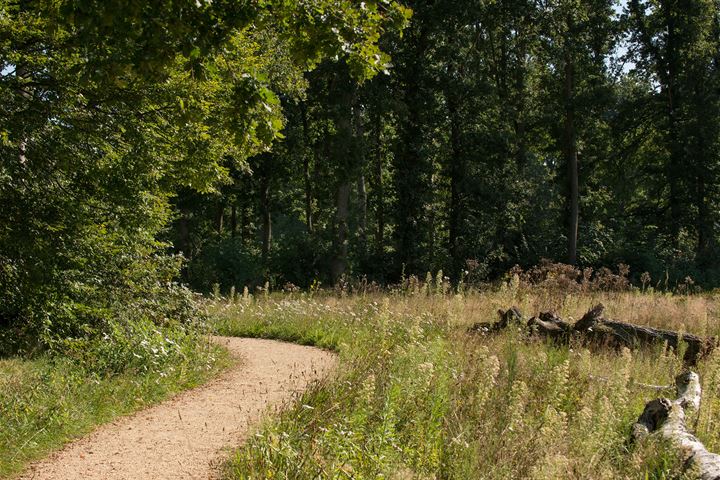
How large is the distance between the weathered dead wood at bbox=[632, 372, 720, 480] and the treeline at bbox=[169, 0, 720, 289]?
1601 centimetres

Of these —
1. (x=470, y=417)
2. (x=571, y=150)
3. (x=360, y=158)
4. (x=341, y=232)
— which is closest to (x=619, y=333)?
(x=470, y=417)

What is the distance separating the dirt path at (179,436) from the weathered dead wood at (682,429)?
3286 millimetres

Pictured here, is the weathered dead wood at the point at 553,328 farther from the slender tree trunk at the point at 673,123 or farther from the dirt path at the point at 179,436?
the slender tree trunk at the point at 673,123

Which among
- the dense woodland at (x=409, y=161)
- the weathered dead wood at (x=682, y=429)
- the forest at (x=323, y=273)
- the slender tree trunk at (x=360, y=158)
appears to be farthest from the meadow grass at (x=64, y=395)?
the slender tree trunk at (x=360, y=158)

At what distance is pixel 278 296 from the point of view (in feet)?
57.6

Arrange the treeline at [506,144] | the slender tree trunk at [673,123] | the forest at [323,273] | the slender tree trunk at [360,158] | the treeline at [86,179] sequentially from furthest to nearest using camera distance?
1. the slender tree trunk at [673,123]
2. the treeline at [506,144]
3. the slender tree trunk at [360,158]
4. the treeline at [86,179]
5. the forest at [323,273]

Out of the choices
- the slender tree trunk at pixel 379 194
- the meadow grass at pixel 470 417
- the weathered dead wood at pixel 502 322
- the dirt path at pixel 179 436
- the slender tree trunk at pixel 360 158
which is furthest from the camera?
the slender tree trunk at pixel 379 194

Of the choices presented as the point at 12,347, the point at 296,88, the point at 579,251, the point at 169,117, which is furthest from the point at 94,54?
the point at 579,251

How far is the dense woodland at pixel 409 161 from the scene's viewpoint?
8.83 meters

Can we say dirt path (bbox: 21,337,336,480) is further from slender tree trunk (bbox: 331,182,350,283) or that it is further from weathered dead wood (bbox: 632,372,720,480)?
slender tree trunk (bbox: 331,182,350,283)

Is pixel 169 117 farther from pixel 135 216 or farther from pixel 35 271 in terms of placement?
pixel 35 271

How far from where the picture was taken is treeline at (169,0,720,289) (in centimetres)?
2461

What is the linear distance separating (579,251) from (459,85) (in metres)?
8.89

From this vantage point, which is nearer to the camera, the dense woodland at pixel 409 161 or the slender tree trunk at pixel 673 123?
the dense woodland at pixel 409 161
